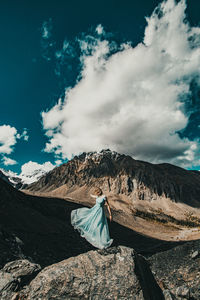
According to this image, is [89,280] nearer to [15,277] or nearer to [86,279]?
[86,279]

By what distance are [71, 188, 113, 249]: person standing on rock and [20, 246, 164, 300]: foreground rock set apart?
200cm

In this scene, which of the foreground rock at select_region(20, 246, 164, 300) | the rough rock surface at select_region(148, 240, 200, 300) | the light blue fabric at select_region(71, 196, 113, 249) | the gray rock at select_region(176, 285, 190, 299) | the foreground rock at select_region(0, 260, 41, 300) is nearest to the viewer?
the foreground rock at select_region(20, 246, 164, 300)

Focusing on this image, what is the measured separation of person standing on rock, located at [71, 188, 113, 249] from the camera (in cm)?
768

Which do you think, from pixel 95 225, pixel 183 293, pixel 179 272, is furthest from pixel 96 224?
pixel 179 272

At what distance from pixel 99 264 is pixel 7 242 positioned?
34.5ft

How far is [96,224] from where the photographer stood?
791cm

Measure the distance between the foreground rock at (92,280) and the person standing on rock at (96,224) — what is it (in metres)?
2.00

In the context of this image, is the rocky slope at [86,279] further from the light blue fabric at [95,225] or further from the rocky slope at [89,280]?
the light blue fabric at [95,225]

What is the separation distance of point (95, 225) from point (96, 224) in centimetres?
6

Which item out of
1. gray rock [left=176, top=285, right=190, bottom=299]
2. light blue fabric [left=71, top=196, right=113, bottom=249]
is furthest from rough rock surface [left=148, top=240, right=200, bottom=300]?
light blue fabric [left=71, top=196, right=113, bottom=249]

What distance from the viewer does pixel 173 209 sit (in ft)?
608

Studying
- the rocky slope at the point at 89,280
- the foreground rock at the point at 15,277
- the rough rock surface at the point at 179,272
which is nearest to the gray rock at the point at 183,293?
the rough rock surface at the point at 179,272

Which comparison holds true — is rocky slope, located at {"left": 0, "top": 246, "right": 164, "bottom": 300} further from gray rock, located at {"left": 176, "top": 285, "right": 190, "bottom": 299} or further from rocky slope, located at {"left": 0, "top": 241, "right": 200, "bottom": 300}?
gray rock, located at {"left": 176, "top": 285, "right": 190, "bottom": 299}

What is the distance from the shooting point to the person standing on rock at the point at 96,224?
25.2 ft
